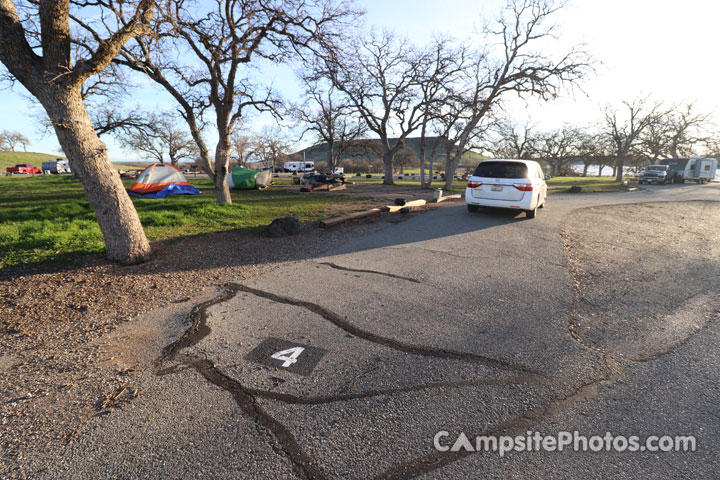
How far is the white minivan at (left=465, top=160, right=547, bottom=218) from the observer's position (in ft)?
30.2

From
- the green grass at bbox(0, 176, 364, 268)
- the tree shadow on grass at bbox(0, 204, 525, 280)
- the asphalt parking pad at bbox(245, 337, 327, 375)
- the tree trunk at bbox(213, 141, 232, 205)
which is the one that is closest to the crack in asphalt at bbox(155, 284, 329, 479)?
the asphalt parking pad at bbox(245, 337, 327, 375)

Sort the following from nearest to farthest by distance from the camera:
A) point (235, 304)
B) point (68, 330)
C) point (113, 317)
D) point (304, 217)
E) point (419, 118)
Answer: point (68, 330) < point (113, 317) < point (235, 304) < point (304, 217) < point (419, 118)

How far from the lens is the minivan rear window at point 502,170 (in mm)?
9219

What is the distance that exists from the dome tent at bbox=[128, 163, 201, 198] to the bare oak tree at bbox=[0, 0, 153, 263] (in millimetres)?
12706

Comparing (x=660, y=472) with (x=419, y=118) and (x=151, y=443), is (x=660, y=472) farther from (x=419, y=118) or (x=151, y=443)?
(x=419, y=118)

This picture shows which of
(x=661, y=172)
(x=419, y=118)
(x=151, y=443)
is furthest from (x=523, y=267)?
(x=661, y=172)

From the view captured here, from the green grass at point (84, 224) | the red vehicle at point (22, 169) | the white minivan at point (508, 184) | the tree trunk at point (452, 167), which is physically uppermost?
the red vehicle at point (22, 169)

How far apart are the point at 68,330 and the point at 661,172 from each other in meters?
41.4

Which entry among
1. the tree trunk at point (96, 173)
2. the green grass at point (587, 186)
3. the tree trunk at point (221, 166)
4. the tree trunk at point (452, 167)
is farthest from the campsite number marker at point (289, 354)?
the green grass at point (587, 186)

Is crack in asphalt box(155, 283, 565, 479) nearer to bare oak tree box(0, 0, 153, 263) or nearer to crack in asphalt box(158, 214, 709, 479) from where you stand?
crack in asphalt box(158, 214, 709, 479)

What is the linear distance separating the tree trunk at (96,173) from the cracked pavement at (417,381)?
7.66 ft

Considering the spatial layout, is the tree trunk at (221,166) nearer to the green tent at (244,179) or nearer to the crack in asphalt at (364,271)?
the crack in asphalt at (364,271)

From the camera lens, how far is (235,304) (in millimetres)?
4105

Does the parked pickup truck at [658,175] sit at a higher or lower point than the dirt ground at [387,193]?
higher
